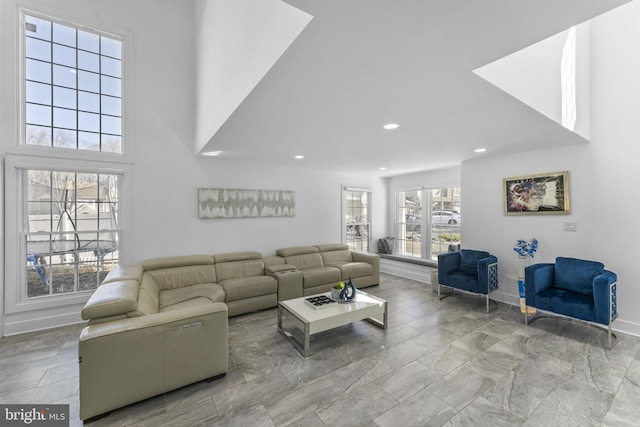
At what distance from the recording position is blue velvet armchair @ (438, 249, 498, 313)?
12.5 feet

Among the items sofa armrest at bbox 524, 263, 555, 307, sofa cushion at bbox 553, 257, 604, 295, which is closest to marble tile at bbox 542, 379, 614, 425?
sofa armrest at bbox 524, 263, 555, 307

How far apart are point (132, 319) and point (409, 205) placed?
19.2ft

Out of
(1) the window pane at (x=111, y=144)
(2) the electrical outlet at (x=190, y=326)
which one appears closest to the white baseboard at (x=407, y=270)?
(2) the electrical outlet at (x=190, y=326)

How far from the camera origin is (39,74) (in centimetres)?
341

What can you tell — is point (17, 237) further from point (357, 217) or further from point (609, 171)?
point (609, 171)

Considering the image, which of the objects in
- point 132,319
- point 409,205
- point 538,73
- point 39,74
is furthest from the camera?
point 409,205

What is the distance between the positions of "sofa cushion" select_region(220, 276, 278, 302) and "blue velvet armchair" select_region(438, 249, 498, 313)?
2.69 m

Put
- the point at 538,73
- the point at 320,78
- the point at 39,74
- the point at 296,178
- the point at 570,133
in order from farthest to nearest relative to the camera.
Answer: the point at 296,178, the point at 39,74, the point at 570,133, the point at 538,73, the point at 320,78

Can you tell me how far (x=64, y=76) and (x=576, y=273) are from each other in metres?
7.09

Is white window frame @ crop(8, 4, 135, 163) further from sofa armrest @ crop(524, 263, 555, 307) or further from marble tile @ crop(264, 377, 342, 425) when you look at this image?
sofa armrest @ crop(524, 263, 555, 307)

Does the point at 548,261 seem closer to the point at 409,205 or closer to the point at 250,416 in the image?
the point at 409,205

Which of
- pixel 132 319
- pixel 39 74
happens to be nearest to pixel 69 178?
pixel 39 74

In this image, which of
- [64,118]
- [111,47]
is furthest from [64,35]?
[64,118]

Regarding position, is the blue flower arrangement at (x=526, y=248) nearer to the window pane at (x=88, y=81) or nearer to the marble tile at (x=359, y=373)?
the marble tile at (x=359, y=373)
